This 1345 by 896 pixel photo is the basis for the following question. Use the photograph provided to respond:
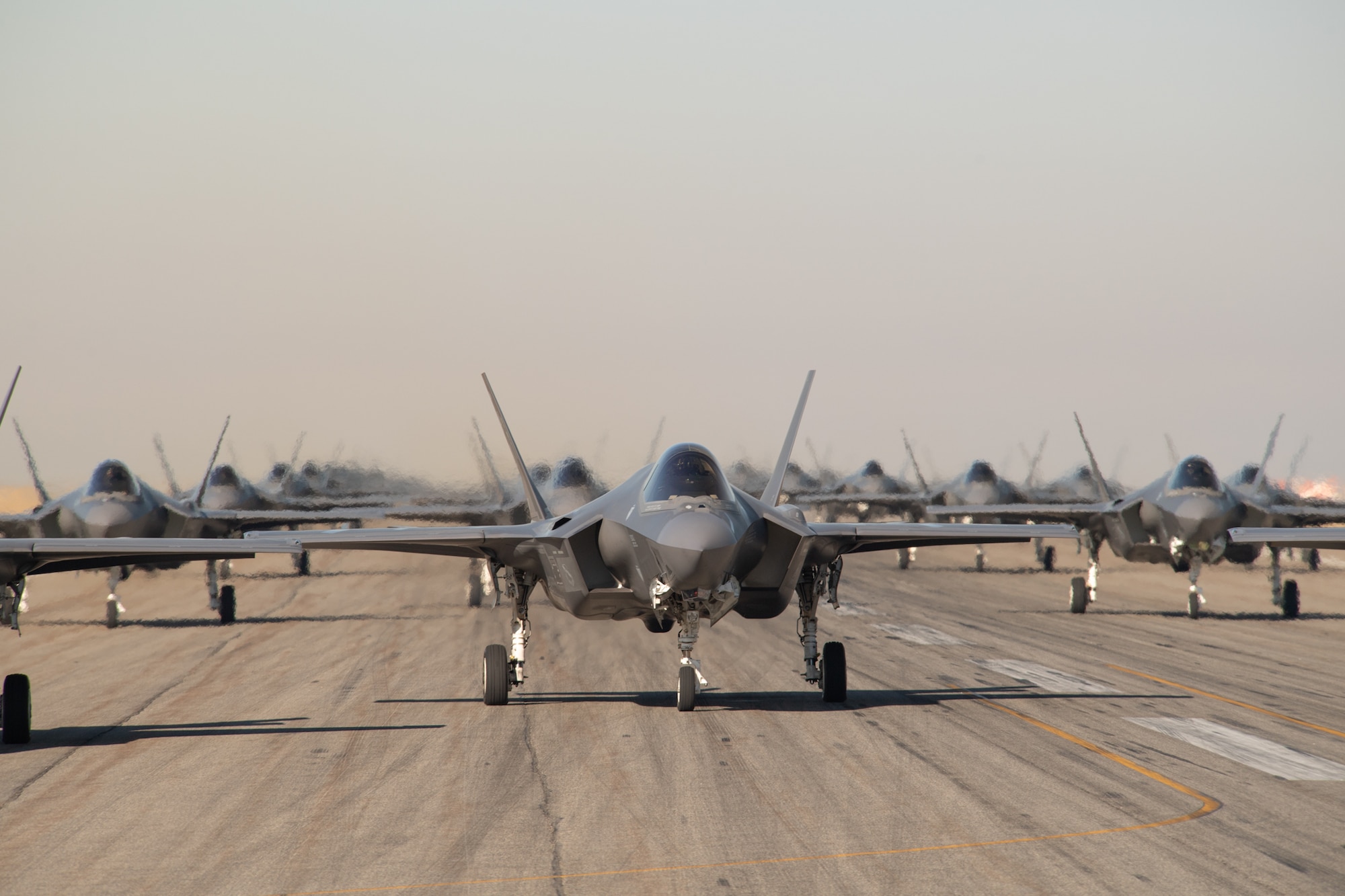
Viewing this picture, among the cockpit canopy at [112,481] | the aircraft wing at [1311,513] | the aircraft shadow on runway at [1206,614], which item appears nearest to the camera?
the cockpit canopy at [112,481]

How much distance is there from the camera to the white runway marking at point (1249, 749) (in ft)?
41.1

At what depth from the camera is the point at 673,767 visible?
41.6 feet

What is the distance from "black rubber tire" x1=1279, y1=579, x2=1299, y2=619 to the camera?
99.9ft

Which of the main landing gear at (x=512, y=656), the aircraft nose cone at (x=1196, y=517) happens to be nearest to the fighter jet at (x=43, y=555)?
the main landing gear at (x=512, y=656)

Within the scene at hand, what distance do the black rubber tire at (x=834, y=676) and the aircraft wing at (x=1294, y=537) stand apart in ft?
42.8

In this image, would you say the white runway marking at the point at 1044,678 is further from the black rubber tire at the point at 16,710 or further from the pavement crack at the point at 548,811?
the black rubber tire at the point at 16,710

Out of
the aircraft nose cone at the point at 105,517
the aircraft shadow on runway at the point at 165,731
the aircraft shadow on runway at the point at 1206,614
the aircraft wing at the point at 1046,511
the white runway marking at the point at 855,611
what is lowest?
the aircraft shadow on runway at the point at 1206,614

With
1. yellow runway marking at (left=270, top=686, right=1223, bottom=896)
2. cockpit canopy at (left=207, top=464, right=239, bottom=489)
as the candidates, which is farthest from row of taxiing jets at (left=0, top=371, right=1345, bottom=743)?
cockpit canopy at (left=207, top=464, right=239, bottom=489)

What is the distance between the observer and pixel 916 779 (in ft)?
39.4

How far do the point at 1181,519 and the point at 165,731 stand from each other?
2289cm

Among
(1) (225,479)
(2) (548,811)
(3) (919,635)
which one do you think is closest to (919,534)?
(2) (548,811)

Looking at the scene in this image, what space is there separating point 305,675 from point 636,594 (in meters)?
7.57

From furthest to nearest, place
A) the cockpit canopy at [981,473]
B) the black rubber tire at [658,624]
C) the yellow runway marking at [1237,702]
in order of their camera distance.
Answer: the cockpit canopy at [981,473], the black rubber tire at [658,624], the yellow runway marking at [1237,702]

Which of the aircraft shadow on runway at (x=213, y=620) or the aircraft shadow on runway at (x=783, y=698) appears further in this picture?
the aircraft shadow on runway at (x=213, y=620)
